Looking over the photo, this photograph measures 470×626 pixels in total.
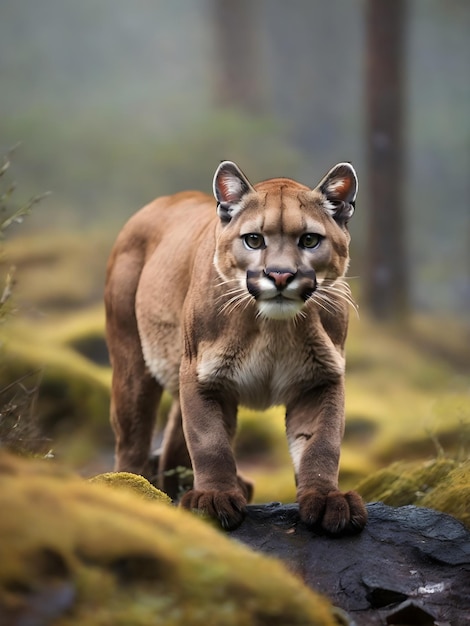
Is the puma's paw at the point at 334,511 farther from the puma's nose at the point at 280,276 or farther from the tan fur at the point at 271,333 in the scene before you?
the puma's nose at the point at 280,276

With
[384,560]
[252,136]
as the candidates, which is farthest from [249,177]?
[384,560]

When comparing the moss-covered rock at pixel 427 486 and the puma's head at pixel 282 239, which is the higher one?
the puma's head at pixel 282 239

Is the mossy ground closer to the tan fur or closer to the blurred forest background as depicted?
the blurred forest background

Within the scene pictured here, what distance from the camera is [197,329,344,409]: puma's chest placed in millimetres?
4938

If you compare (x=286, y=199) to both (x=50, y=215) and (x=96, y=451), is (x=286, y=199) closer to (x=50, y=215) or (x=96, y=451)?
(x=96, y=451)

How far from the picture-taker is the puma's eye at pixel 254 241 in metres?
4.71

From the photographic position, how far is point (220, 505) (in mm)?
4465

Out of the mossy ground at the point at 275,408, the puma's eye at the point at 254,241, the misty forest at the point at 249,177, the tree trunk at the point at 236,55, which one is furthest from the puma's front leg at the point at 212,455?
the tree trunk at the point at 236,55

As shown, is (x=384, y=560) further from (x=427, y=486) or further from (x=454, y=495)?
(x=427, y=486)

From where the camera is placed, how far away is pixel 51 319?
44.1 feet

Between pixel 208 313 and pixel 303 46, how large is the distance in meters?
24.8

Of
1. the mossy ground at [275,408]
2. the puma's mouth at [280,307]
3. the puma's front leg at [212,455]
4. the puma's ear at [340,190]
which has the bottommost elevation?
the mossy ground at [275,408]

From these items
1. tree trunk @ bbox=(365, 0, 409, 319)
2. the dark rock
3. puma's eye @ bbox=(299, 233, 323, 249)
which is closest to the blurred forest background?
tree trunk @ bbox=(365, 0, 409, 319)

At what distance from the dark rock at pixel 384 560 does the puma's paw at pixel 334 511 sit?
0.18 feet
